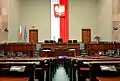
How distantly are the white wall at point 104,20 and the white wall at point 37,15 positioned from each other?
12.3ft

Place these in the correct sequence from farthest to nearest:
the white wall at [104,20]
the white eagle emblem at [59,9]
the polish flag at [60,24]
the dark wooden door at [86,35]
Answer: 1. the polish flag at [60,24]
2. the dark wooden door at [86,35]
3. the white eagle emblem at [59,9]
4. the white wall at [104,20]

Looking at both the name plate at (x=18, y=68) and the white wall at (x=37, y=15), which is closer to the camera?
the name plate at (x=18, y=68)

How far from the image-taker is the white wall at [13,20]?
53.1ft

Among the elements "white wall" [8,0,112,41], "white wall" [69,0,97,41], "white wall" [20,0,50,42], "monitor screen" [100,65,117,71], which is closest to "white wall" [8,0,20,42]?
"white wall" [8,0,112,41]

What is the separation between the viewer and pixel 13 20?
17.3m

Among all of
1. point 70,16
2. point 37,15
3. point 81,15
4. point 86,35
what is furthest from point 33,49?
point 81,15

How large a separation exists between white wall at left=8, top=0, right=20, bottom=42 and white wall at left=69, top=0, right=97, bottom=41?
157 inches

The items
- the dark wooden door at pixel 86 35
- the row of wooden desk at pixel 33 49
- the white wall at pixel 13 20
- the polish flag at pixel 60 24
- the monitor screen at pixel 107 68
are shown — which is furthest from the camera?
the polish flag at pixel 60 24

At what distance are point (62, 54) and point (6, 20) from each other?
3983 mm

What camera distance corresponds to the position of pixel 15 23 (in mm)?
17922

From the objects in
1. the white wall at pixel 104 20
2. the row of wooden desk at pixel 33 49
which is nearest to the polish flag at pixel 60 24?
the white wall at pixel 104 20

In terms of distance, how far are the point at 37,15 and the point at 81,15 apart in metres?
3.29

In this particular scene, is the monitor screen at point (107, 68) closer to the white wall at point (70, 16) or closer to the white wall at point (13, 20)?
the white wall at point (13, 20)

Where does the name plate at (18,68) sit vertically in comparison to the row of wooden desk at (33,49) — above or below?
above
